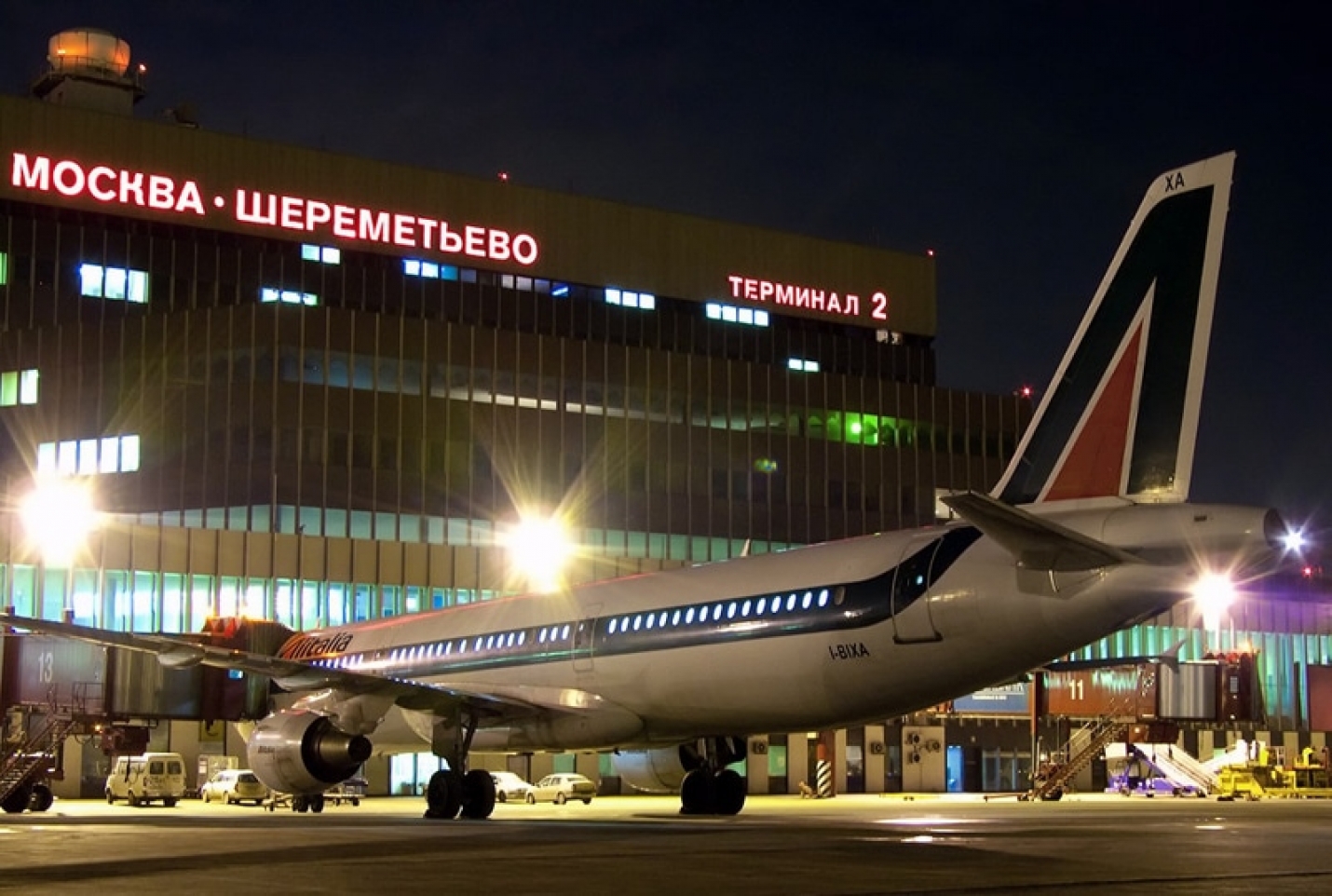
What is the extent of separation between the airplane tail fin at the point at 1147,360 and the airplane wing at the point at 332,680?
1246 centimetres

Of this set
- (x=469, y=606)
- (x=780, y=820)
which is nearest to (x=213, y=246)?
(x=469, y=606)

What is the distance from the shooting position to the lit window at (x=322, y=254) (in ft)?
264

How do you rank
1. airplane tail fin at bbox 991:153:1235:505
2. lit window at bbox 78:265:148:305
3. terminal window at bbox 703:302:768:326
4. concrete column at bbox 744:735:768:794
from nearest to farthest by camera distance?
airplane tail fin at bbox 991:153:1235:505 → concrete column at bbox 744:735:768:794 → lit window at bbox 78:265:148:305 → terminal window at bbox 703:302:768:326

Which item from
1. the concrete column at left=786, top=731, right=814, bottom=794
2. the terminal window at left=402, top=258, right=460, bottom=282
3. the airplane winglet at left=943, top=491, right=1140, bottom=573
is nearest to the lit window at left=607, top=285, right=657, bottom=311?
the terminal window at left=402, top=258, right=460, bottom=282

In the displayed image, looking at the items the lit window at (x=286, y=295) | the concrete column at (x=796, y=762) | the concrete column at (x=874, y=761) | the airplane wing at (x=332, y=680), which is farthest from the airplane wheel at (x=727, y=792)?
the lit window at (x=286, y=295)

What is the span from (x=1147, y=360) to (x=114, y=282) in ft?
198

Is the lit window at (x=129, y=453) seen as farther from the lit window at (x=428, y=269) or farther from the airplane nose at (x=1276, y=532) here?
the airplane nose at (x=1276, y=532)

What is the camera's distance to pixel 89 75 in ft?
270

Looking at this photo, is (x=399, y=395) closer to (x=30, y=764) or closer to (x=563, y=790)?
(x=563, y=790)

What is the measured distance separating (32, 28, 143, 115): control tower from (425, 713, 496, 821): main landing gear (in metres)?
54.5

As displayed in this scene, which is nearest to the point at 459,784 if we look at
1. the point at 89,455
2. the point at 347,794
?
the point at 347,794

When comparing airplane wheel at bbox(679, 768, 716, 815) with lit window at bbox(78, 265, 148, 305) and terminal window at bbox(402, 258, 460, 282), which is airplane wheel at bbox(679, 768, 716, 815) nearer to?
lit window at bbox(78, 265, 148, 305)

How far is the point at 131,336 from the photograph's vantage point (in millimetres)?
72125

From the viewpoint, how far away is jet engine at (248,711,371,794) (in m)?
34.6
